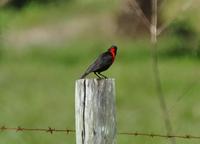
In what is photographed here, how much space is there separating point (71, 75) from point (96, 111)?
1788 cm

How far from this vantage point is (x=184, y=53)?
28.9 metres

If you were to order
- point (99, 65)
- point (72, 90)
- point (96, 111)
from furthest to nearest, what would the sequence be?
point (72, 90) → point (99, 65) → point (96, 111)

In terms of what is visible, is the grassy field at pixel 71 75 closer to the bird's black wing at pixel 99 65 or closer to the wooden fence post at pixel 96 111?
the bird's black wing at pixel 99 65

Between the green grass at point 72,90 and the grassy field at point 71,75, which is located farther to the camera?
the grassy field at point 71,75

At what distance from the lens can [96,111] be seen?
705cm

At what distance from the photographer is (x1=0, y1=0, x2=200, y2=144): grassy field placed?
16.1 meters

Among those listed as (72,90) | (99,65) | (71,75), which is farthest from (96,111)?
(71,75)

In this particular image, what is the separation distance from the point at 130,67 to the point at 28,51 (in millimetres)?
5531

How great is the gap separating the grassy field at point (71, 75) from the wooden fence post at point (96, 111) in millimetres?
3849

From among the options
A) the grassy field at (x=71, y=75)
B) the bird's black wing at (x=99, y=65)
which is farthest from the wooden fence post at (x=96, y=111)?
the grassy field at (x=71, y=75)

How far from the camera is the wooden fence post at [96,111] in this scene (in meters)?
7.04

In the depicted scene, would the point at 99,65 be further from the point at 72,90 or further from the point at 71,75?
the point at 71,75

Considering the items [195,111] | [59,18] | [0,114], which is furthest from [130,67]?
[59,18]

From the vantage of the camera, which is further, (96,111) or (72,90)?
(72,90)
